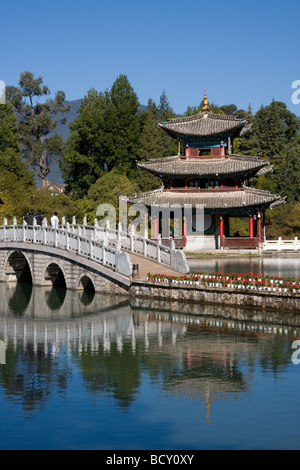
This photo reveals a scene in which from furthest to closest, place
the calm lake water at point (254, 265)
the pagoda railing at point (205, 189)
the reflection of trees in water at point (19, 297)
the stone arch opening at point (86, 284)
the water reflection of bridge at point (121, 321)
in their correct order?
the pagoda railing at point (205, 189), the calm lake water at point (254, 265), the stone arch opening at point (86, 284), the reflection of trees in water at point (19, 297), the water reflection of bridge at point (121, 321)

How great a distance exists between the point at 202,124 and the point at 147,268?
27366mm

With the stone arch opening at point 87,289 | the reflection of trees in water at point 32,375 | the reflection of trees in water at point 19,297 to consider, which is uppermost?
the stone arch opening at point 87,289

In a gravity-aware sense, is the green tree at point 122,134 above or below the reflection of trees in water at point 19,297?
above

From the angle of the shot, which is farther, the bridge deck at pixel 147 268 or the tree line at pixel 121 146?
the tree line at pixel 121 146

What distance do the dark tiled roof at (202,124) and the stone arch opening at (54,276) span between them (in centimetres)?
2099

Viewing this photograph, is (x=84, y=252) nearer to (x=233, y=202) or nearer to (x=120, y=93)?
(x=233, y=202)

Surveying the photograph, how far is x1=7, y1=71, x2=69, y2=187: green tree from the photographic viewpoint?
Answer: 95.7m

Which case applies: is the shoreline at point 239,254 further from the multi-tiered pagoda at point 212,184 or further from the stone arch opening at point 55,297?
the stone arch opening at point 55,297

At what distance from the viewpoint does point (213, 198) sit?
5475 cm

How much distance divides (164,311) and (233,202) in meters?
26.6

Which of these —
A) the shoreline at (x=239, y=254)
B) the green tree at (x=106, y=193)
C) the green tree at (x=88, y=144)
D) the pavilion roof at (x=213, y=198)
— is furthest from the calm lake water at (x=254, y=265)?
the green tree at (x=88, y=144)

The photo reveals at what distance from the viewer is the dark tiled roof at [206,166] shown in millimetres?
54125

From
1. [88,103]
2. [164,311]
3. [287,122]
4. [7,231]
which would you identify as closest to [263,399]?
[164,311]

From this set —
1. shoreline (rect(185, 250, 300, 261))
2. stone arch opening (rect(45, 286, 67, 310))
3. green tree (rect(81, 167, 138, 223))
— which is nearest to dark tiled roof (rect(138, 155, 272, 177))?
green tree (rect(81, 167, 138, 223))
